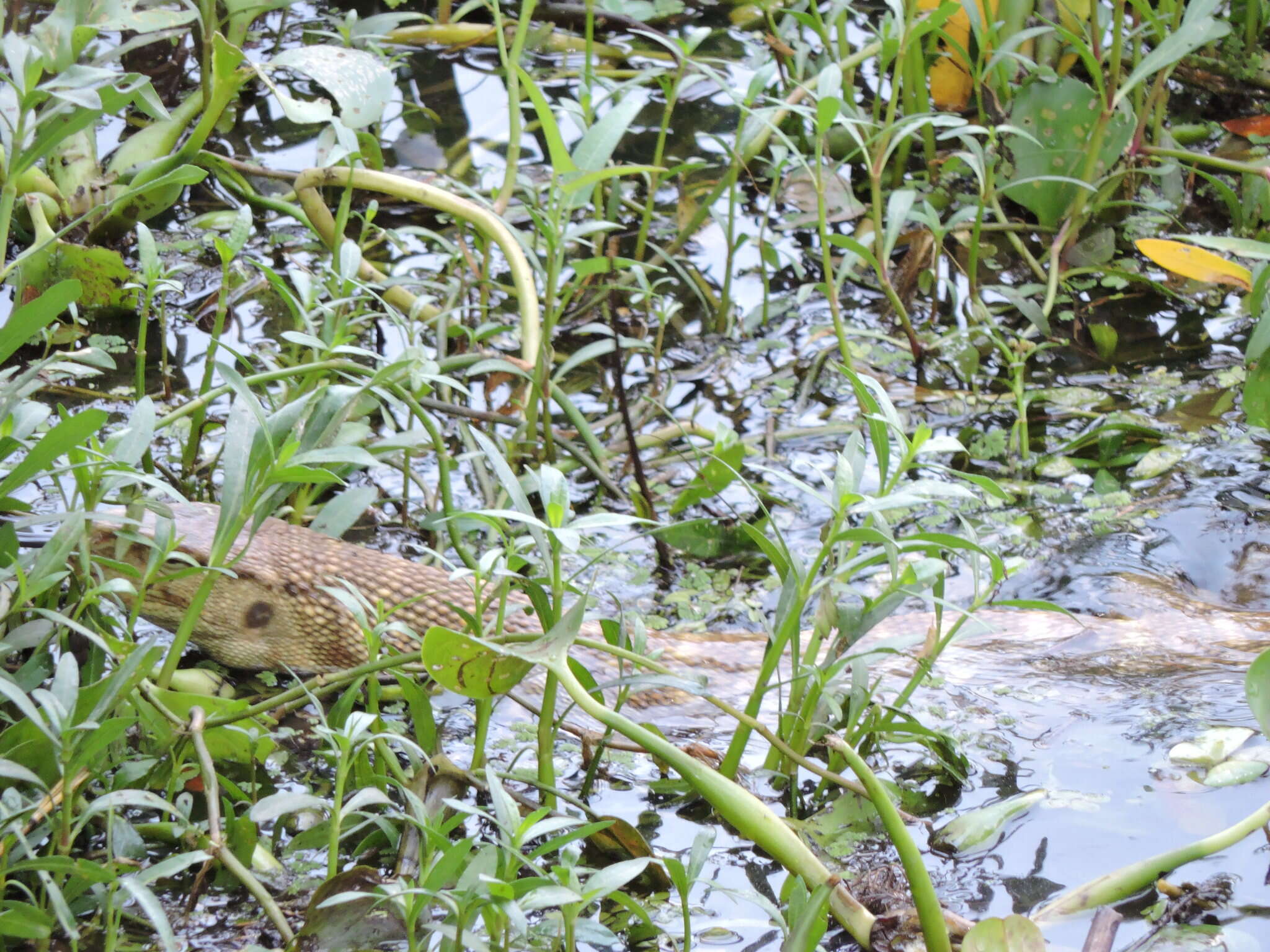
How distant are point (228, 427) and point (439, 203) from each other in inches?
61.6

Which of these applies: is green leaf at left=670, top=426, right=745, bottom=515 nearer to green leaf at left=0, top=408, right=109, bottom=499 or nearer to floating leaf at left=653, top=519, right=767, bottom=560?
floating leaf at left=653, top=519, right=767, bottom=560

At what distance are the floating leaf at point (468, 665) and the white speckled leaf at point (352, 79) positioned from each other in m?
1.66

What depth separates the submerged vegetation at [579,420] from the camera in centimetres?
194

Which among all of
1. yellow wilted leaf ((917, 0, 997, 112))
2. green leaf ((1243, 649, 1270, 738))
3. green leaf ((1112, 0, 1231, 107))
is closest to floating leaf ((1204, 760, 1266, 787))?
green leaf ((1243, 649, 1270, 738))

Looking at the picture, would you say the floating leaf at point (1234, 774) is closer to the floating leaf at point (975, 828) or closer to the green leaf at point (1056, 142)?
the floating leaf at point (975, 828)

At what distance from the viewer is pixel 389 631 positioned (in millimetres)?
3018

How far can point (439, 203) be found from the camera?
3383mm

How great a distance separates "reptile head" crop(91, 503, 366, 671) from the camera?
2.87m

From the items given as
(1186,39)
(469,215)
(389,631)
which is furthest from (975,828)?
(1186,39)

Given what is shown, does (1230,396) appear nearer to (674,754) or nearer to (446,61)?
(674,754)

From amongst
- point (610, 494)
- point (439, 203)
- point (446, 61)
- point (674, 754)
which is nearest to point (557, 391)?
point (610, 494)

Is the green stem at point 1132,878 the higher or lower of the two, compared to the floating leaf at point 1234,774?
higher

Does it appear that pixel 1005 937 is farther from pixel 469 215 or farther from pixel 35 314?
pixel 469 215

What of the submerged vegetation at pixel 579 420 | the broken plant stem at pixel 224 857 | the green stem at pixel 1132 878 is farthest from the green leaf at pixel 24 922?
the green stem at pixel 1132 878
